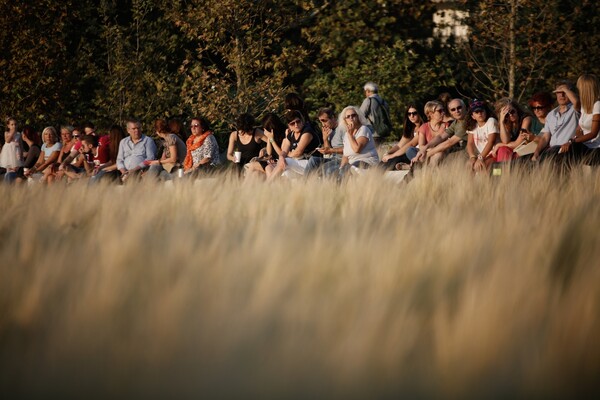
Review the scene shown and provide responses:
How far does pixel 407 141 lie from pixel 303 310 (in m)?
10.7

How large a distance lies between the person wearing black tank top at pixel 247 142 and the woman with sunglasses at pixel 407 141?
1.70 meters

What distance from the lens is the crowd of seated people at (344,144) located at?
454 inches

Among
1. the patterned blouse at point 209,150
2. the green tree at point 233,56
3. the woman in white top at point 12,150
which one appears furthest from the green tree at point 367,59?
the patterned blouse at point 209,150

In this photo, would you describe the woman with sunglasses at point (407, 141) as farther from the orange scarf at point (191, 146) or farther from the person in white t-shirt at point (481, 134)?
the orange scarf at point (191, 146)

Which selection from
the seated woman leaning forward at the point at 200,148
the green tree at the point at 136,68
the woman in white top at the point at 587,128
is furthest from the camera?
the green tree at the point at 136,68

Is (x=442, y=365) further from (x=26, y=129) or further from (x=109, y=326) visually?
(x=26, y=129)

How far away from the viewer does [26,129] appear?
680 inches

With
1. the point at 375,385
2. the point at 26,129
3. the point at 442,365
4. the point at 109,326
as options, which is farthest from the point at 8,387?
the point at 26,129

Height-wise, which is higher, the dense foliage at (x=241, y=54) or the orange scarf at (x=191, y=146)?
the dense foliage at (x=241, y=54)

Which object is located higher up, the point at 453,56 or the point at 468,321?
the point at 453,56

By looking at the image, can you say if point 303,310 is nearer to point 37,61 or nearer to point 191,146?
point 191,146

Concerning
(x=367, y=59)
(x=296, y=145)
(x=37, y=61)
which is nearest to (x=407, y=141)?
(x=296, y=145)

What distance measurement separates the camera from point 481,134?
12.2 metres

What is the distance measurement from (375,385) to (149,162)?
38.2 ft
